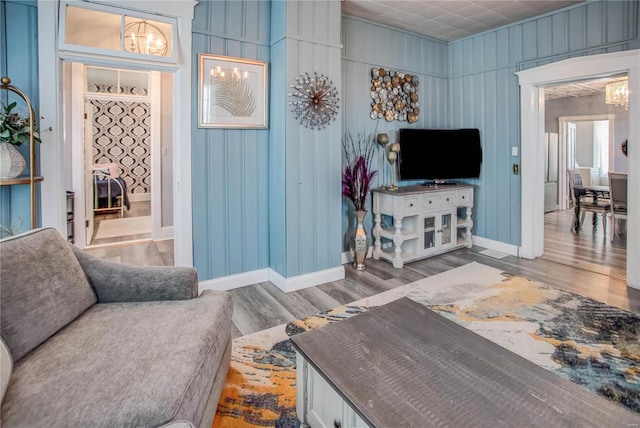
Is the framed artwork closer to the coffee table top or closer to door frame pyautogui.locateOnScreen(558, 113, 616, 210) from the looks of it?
the coffee table top

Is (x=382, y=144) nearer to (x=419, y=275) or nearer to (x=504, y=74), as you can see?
(x=419, y=275)

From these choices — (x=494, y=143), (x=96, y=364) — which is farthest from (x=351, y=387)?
(x=494, y=143)

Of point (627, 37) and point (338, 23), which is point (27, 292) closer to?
→ point (338, 23)

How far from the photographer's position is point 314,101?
3.34m

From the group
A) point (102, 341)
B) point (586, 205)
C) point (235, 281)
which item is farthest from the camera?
point (586, 205)

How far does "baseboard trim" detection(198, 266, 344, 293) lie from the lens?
10.9 ft

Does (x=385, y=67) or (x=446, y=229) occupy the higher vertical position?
(x=385, y=67)

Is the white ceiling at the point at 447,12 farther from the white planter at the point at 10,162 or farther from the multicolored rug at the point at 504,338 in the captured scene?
the white planter at the point at 10,162

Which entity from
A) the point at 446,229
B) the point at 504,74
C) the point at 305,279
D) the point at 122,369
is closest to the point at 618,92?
the point at 504,74

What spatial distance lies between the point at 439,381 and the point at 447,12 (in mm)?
4009

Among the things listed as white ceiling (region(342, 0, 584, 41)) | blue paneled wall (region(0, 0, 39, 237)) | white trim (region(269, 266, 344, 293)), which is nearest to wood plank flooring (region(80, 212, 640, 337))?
white trim (region(269, 266, 344, 293))

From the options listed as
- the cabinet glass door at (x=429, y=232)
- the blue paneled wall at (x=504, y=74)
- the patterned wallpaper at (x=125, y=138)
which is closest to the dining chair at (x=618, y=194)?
the blue paneled wall at (x=504, y=74)

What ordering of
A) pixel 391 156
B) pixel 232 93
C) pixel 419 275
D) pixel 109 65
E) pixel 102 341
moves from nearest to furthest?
pixel 102 341, pixel 109 65, pixel 232 93, pixel 419 275, pixel 391 156

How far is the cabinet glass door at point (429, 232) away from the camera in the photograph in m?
4.30
